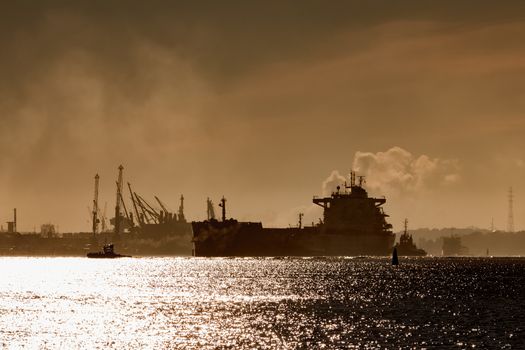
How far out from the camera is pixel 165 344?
6725 centimetres

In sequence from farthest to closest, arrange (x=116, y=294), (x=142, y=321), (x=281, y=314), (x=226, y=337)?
1. (x=116, y=294)
2. (x=281, y=314)
3. (x=142, y=321)
4. (x=226, y=337)

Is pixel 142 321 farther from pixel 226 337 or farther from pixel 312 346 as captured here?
pixel 312 346

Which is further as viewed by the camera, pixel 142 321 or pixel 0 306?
pixel 0 306

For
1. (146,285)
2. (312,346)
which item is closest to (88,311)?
(312,346)

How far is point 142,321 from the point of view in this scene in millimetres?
84188

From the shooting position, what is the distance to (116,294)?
12512cm

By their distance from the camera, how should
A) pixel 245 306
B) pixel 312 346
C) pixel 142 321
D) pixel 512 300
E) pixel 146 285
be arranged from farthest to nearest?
pixel 146 285
pixel 512 300
pixel 245 306
pixel 142 321
pixel 312 346

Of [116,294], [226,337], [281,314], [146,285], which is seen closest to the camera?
[226,337]

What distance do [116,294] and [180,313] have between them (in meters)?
35.0

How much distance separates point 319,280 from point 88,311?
2678 inches

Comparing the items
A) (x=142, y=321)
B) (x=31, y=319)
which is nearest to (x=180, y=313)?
(x=142, y=321)

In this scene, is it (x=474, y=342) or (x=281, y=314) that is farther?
(x=281, y=314)

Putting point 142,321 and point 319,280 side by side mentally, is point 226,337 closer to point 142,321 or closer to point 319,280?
point 142,321

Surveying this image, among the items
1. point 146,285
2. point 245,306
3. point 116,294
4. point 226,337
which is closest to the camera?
→ point 226,337
